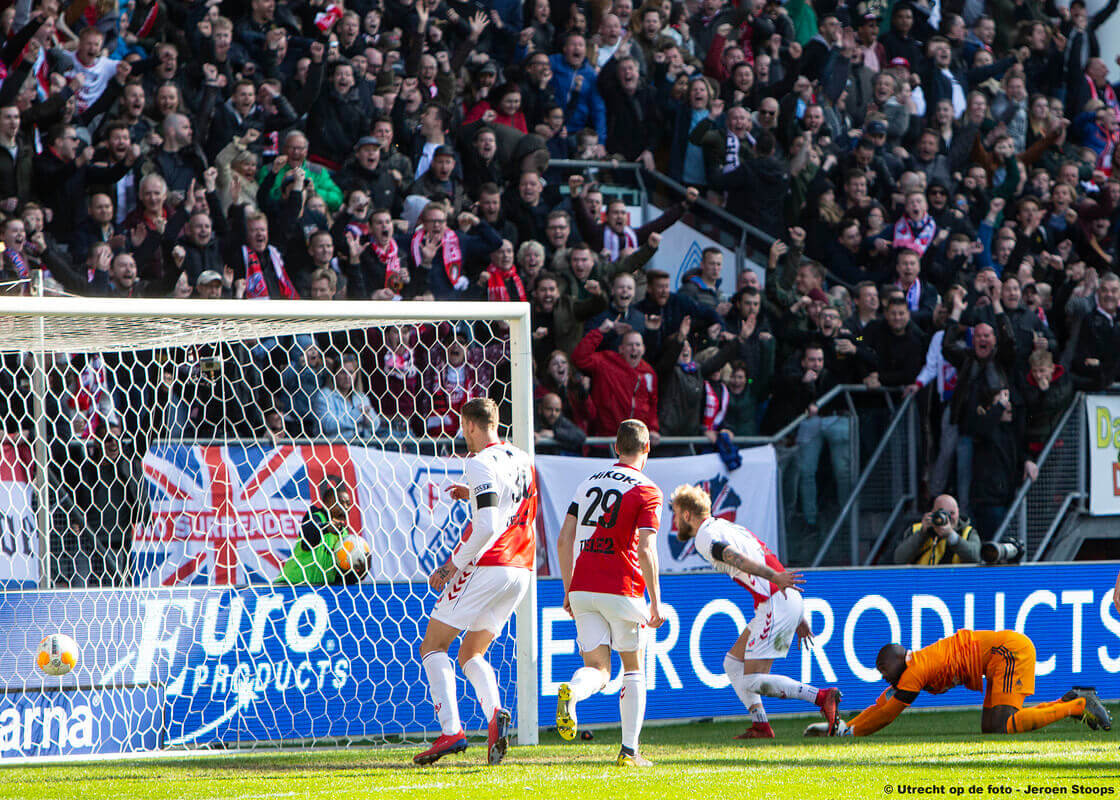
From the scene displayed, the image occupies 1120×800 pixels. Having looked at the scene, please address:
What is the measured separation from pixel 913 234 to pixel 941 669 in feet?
23.6

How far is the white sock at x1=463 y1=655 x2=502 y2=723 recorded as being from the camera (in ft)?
25.4

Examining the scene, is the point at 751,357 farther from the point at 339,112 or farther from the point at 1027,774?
the point at 1027,774

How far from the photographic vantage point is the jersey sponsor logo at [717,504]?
12.6 m

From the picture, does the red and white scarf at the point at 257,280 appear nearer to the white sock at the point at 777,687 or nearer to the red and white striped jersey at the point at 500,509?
the red and white striped jersey at the point at 500,509

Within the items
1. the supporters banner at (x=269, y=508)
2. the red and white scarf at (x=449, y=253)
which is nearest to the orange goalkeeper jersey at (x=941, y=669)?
the supporters banner at (x=269, y=508)

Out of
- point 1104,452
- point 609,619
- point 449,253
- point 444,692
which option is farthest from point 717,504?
point 444,692

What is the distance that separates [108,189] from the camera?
12430 millimetres

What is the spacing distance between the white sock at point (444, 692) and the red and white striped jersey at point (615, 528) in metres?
0.83

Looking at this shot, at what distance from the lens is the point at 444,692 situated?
25.3 feet

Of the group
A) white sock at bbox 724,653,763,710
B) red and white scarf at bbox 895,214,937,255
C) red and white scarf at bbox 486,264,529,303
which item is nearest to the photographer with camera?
white sock at bbox 724,653,763,710

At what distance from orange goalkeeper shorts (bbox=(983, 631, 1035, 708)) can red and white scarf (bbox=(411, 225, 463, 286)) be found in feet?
18.2

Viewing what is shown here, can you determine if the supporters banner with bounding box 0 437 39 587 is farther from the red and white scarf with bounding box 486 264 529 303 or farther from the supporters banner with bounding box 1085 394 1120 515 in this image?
the supporters banner with bounding box 1085 394 1120 515

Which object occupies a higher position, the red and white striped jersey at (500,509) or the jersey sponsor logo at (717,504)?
the red and white striped jersey at (500,509)

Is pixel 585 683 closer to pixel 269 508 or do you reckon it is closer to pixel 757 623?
pixel 757 623
